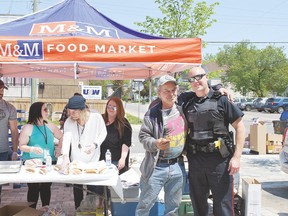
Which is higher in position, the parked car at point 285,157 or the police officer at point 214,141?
the police officer at point 214,141

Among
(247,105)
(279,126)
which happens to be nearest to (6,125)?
(279,126)

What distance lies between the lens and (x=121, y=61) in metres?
4.53

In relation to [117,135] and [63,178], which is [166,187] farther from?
[117,135]

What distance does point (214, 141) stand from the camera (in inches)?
148

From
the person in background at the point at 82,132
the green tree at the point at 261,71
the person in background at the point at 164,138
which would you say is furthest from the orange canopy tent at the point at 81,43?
the green tree at the point at 261,71

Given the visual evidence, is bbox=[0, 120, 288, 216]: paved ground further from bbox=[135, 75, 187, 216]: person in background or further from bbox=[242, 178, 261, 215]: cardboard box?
bbox=[135, 75, 187, 216]: person in background

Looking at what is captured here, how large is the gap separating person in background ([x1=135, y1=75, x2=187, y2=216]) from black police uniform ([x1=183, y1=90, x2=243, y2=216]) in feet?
0.46

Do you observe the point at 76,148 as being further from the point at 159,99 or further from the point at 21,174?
the point at 159,99

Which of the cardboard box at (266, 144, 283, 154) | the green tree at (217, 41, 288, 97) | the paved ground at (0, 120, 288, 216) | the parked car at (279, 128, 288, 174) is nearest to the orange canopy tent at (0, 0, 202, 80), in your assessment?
the paved ground at (0, 120, 288, 216)

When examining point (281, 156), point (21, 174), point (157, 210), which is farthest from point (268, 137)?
point (21, 174)

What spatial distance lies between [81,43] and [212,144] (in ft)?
6.31

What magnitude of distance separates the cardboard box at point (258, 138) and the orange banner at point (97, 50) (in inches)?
292

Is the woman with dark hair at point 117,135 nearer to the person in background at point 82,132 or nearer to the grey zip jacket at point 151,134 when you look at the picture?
the person in background at point 82,132

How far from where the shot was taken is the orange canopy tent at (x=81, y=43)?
14.2 feet
